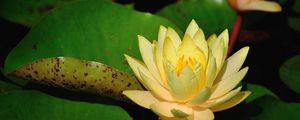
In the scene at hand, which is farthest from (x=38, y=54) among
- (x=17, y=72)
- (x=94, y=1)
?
(x=94, y=1)

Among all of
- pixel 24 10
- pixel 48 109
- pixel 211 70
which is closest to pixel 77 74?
pixel 48 109

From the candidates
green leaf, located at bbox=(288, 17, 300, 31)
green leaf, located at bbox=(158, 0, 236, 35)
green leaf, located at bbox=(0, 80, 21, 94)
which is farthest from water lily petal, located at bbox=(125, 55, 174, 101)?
green leaf, located at bbox=(288, 17, 300, 31)

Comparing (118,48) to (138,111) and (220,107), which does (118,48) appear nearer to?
(138,111)

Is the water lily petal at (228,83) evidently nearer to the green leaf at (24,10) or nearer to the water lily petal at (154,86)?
the water lily petal at (154,86)

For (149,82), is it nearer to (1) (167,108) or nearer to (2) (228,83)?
(1) (167,108)

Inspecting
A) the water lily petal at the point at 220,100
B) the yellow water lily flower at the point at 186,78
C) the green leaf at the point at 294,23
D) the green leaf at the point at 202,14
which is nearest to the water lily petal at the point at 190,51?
the yellow water lily flower at the point at 186,78

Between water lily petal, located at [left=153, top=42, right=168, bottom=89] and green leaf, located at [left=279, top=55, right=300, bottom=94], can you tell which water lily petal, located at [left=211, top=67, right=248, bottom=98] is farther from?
green leaf, located at [left=279, top=55, right=300, bottom=94]
